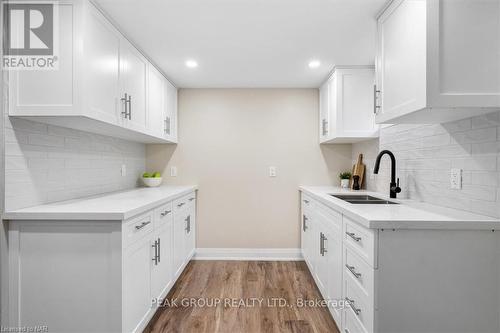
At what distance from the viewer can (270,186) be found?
3.43 metres

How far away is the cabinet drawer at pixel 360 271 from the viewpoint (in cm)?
131

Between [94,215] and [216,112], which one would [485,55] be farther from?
[216,112]

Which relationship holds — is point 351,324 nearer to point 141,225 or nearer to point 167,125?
point 141,225

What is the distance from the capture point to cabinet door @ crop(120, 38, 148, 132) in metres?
2.01

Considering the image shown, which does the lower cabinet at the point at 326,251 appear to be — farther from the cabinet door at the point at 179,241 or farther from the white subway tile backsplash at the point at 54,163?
the white subway tile backsplash at the point at 54,163

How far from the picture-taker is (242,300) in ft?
7.61

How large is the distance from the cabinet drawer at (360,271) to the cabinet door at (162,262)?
1.39 m

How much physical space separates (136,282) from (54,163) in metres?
1.02

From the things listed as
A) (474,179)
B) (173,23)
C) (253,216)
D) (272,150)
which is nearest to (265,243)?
(253,216)

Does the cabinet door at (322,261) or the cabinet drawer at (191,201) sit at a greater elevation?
the cabinet drawer at (191,201)

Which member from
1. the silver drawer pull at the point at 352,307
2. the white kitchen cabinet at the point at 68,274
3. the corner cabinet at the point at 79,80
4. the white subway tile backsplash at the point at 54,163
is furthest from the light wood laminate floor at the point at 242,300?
the corner cabinet at the point at 79,80

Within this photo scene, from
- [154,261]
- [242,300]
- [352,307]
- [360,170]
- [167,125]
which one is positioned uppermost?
[167,125]

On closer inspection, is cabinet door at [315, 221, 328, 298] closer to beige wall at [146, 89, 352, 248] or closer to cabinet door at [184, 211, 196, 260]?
beige wall at [146, 89, 352, 248]

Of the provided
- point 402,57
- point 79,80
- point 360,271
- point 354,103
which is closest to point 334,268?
point 360,271
